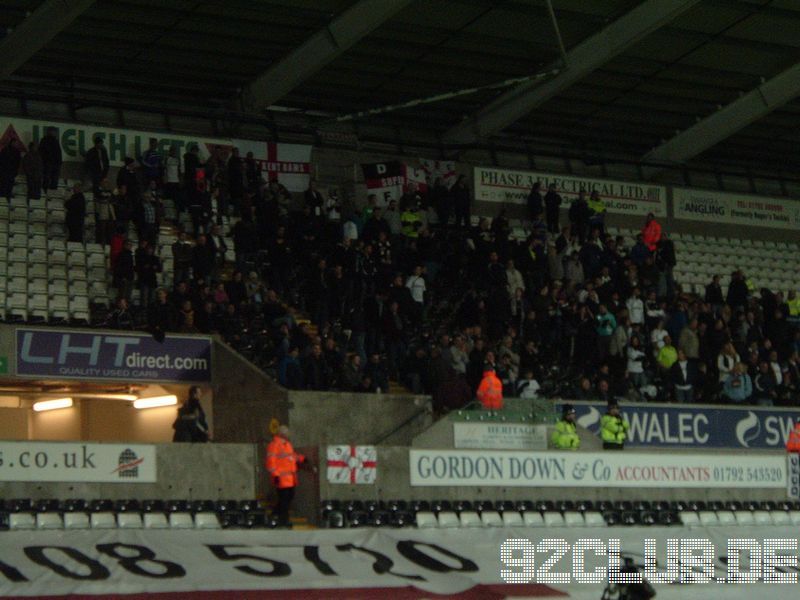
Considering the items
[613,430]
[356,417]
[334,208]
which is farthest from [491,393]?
[334,208]

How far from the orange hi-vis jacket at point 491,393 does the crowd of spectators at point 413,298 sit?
66 centimetres

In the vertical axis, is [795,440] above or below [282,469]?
above

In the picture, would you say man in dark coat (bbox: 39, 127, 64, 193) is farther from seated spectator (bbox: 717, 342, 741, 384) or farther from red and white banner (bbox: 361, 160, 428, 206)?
seated spectator (bbox: 717, 342, 741, 384)

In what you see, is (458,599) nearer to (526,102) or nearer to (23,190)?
(23,190)

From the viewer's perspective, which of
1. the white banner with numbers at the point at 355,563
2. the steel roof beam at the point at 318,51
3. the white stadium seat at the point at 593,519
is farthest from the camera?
the steel roof beam at the point at 318,51

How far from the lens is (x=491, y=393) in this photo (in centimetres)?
2309

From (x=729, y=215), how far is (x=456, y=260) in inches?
458

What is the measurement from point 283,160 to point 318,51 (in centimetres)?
337

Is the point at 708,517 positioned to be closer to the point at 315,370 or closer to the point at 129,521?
the point at 315,370

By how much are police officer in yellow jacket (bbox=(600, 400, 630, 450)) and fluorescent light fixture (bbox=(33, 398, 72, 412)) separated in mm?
10131

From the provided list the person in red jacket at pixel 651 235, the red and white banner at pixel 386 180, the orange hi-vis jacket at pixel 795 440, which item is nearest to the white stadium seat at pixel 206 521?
the orange hi-vis jacket at pixel 795 440

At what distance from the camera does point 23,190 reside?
87.5 ft

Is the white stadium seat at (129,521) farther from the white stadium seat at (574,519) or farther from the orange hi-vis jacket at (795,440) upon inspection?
the orange hi-vis jacket at (795,440)

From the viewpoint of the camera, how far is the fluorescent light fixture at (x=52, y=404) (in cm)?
2842
